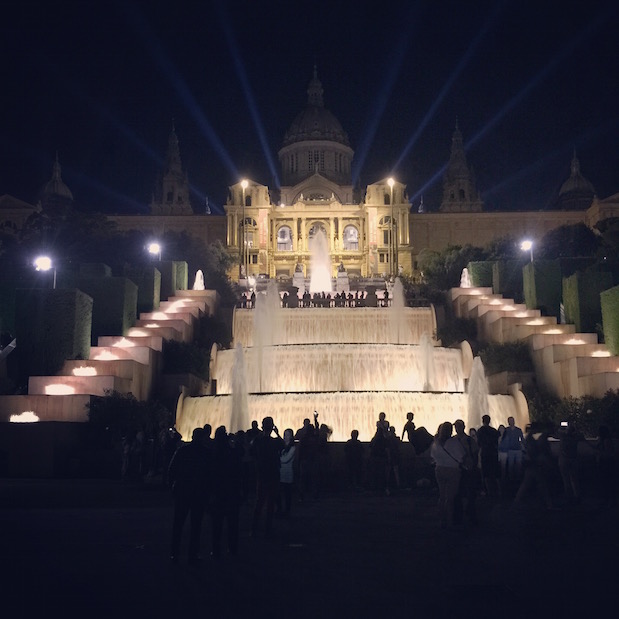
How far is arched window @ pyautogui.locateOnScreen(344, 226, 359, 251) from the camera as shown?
287 ft

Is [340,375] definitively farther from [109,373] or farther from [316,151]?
[316,151]

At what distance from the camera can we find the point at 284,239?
3462 inches

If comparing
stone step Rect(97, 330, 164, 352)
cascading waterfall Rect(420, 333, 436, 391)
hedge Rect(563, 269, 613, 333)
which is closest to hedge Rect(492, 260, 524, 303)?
hedge Rect(563, 269, 613, 333)

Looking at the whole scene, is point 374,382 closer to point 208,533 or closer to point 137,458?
point 137,458

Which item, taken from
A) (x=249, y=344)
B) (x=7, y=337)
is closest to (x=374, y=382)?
(x=249, y=344)

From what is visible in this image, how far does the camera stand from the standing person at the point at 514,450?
575 inches

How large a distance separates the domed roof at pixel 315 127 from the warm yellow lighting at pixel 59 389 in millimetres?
83942

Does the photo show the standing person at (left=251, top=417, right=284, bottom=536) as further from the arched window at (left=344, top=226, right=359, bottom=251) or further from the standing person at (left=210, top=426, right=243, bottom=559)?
the arched window at (left=344, top=226, right=359, bottom=251)

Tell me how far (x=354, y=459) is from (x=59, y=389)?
929cm

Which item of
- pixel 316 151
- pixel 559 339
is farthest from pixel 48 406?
pixel 316 151

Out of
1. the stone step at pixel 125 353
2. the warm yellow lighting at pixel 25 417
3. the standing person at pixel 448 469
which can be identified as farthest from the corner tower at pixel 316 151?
the standing person at pixel 448 469

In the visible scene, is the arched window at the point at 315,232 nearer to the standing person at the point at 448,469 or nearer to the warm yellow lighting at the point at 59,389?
the warm yellow lighting at the point at 59,389

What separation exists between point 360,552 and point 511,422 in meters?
6.75

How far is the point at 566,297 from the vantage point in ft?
99.2
